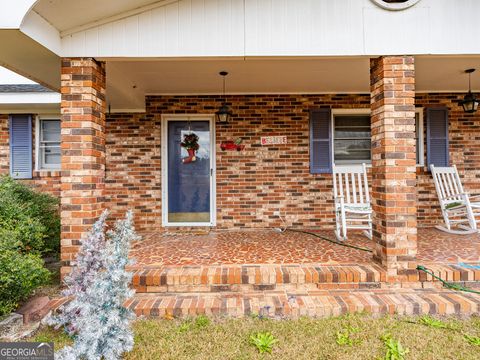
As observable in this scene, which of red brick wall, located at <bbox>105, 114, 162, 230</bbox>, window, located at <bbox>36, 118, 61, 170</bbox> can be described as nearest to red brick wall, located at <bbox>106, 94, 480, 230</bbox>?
red brick wall, located at <bbox>105, 114, 162, 230</bbox>

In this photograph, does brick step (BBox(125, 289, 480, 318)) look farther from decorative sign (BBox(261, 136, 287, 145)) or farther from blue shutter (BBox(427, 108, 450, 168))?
blue shutter (BBox(427, 108, 450, 168))

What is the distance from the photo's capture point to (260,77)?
4469 mm

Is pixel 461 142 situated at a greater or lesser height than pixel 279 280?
greater

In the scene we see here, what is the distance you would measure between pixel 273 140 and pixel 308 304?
3.24 meters

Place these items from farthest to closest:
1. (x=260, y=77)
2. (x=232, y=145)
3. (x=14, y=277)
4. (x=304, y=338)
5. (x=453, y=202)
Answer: (x=232, y=145) → (x=453, y=202) → (x=260, y=77) → (x=14, y=277) → (x=304, y=338)

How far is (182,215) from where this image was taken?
535 centimetres

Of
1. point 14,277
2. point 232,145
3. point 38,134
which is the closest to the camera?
point 14,277

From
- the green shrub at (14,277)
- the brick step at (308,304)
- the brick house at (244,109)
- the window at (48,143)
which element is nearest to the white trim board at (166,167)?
the brick house at (244,109)

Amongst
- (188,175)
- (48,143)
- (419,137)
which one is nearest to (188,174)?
(188,175)

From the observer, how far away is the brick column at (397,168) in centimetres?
288

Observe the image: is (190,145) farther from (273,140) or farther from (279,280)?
(279,280)

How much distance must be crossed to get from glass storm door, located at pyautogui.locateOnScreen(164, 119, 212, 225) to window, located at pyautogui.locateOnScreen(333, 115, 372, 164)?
7.67 ft

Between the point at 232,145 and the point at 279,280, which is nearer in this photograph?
the point at 279,280

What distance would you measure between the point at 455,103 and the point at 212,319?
18.5ft
